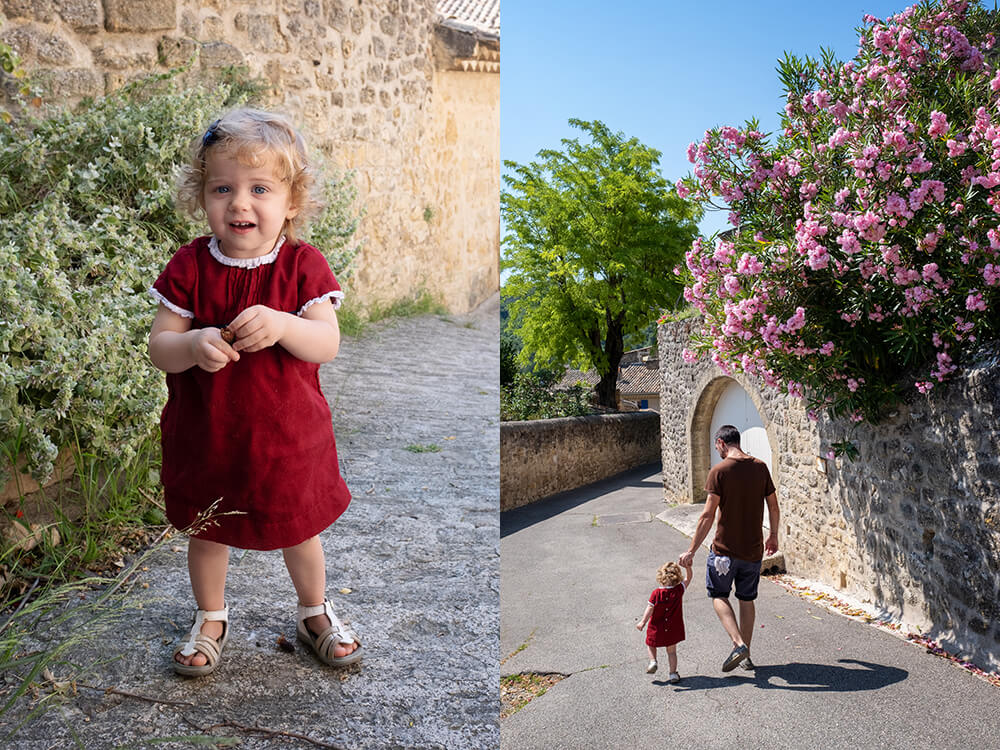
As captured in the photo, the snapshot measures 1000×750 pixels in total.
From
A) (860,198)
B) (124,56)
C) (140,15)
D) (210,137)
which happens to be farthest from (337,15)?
(860,198)

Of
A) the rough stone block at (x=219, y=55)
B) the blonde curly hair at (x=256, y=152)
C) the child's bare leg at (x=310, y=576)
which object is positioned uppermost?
the rough stone block at (x=219, y=55)

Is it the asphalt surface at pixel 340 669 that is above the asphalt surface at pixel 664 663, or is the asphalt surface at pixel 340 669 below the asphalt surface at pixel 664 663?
below

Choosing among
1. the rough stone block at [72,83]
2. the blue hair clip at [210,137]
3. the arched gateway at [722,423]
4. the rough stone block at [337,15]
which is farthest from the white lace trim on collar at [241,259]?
the rough stone block at [337,15]

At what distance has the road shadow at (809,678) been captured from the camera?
1.22m

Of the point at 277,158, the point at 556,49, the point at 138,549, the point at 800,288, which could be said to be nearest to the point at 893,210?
the point at 800,288

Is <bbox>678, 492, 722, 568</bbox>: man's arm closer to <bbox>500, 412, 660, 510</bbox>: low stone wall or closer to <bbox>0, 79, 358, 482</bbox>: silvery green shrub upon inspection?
<bbox>500, 412, 660, 510</bbox>: low stone wall

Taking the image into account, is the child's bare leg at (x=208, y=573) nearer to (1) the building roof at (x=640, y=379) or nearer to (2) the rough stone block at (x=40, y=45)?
(1) the building roof at (x=640, y=379)

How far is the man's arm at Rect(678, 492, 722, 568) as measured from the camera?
1.42m

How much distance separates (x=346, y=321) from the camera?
6.20 meters

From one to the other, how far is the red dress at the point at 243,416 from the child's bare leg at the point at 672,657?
3.05 ft

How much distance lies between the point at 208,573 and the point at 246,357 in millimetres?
571

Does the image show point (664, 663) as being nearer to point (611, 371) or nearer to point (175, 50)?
point (611, 371)

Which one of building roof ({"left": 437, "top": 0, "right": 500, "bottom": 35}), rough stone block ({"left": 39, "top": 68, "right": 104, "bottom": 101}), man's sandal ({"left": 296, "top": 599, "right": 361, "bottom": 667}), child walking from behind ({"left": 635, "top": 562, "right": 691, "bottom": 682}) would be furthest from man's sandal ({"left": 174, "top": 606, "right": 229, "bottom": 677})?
→ building roof ({"left": 437, "top": 0, "right": 500, "bottom": 35})

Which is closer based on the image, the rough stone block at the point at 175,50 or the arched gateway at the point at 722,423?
the arched gateway at the point at 722,423
